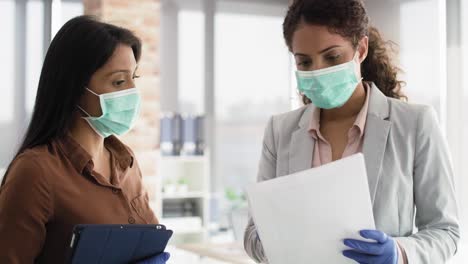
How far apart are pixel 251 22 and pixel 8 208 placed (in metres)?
5.22

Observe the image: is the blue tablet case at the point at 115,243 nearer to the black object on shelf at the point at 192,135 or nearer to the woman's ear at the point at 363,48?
the woman's ear at the point at 363,48

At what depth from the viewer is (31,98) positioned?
5441mm

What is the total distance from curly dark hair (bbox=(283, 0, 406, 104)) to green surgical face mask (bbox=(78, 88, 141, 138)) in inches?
21.7

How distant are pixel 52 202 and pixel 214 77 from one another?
480 cm

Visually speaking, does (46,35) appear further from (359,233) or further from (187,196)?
(359,233)

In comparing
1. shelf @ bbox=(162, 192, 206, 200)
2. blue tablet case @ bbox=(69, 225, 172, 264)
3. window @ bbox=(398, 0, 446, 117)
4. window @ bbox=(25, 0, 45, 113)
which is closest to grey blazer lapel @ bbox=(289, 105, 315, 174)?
blue tablet case @ bbox=(69, 225, 172, 264)

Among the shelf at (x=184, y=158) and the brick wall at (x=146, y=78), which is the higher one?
the brick wall at (x=146, y=78)

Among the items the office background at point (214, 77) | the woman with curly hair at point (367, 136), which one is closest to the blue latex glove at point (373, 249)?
the woman with curly hair at point (367, 136)

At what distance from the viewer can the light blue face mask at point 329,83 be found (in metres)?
1.75

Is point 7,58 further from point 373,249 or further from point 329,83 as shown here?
point 373,249

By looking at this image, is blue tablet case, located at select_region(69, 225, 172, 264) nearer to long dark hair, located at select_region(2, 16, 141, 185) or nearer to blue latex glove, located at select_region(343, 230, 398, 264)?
long dark hair, located at select_region(2, 16, 141, 185)

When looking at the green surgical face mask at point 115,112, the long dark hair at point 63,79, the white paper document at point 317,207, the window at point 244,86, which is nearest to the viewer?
the white paper document at point 317,207

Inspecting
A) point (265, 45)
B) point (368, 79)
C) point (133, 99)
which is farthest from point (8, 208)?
point (265, 45)

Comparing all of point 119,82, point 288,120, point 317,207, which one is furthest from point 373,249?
point 119,82
